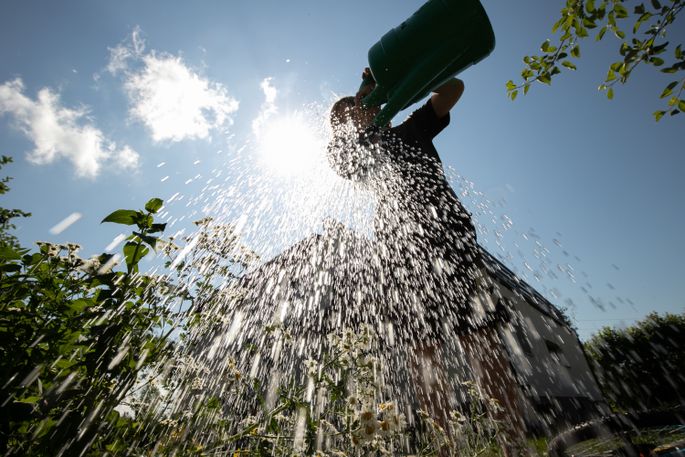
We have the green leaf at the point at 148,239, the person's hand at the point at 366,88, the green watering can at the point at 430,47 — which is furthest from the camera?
the person's hand at the point at 366,88

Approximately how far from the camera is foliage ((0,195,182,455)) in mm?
817

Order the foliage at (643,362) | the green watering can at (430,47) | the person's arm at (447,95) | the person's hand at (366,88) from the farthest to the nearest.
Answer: the foliage at (643,362) < the person's arm at (447,95) < the person's hand at (366,88) < the green watering can at (430,47)

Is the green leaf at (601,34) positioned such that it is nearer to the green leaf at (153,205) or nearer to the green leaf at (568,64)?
the green leaf at (568,64)

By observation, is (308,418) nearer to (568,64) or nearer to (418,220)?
(568,64)

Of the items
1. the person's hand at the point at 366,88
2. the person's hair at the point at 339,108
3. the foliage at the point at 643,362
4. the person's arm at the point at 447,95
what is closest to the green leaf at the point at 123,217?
the person's hand at the point at 366,88

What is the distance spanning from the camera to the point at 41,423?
2.79 ft

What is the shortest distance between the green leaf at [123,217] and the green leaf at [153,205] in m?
0.07

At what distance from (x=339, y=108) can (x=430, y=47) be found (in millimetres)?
1777

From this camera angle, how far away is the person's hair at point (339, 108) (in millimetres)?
4371

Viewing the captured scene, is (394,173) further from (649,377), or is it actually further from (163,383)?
(649,377)

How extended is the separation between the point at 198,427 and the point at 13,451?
1.30 m

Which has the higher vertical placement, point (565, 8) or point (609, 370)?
point (609, 370)

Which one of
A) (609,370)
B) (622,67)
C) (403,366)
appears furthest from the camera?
(609,370)

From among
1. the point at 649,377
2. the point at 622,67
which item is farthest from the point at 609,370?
the point at 622,67
